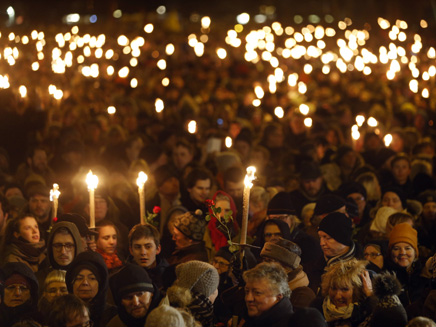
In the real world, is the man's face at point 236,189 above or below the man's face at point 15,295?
above

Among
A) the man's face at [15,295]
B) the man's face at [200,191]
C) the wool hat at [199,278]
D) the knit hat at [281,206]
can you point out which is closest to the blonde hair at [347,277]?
the wool hat at [199,278]

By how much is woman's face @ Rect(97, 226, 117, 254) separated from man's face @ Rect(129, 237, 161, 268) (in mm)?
499

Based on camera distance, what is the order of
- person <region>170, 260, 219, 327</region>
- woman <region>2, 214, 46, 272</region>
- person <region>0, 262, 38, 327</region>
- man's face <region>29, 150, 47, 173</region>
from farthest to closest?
man's face <region>29, 150, 47, 173</region>, woman <region>2, 214, 46, 272</region>, person <region>0, 262, 38, 327</region>, person <region>170, 260, 219, 327</region>

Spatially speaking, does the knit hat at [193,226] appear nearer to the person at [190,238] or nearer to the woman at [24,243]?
the person at [190,238]

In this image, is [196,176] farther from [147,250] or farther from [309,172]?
[147,250]

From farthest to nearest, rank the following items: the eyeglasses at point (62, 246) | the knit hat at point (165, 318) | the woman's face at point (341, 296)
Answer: the eyeglasses at point (62, 246)
the woman's face at point (341, 296)
the knit hat at point (165, 318)

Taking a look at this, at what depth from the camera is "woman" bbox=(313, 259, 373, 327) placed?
6.35 m

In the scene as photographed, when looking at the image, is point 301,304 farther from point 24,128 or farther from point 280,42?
point 280,42

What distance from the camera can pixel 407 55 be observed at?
1209 inches

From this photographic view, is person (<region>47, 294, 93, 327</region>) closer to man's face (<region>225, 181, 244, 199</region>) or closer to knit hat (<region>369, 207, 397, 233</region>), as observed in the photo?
knit hat (<region>369, 207, 397, 233</region>)

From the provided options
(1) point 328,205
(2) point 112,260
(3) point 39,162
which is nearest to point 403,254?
(1) point 328,205

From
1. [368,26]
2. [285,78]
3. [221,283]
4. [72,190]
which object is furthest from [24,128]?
[368,26]

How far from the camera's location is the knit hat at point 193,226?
8.23 m

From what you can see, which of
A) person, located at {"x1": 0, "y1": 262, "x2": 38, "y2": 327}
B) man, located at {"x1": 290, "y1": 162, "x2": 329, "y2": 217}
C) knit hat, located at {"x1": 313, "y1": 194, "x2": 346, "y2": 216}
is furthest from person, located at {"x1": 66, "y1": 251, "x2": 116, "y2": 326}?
man, located at {"x1": 290, "y1": 162, "x2": 329, "y2": 217}
